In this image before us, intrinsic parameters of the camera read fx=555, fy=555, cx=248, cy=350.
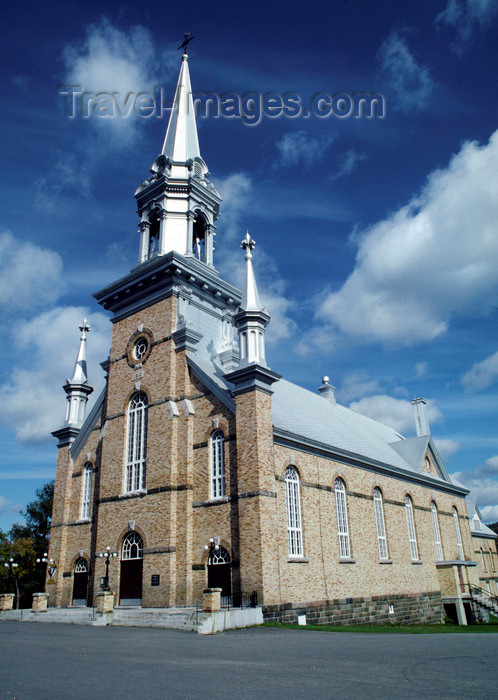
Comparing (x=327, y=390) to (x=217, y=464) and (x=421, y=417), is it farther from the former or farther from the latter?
(x=217, y=464)

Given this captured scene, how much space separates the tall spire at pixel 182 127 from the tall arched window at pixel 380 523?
21517 mm

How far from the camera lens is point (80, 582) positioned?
86.6 ft

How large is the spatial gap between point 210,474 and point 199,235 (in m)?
15.0

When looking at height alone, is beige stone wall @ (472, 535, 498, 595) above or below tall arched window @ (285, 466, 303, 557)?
below

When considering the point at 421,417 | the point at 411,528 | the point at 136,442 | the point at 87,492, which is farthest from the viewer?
the point at 421,417

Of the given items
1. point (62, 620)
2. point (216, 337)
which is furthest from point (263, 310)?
point (62, 620)

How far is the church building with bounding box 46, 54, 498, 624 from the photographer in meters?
21.5

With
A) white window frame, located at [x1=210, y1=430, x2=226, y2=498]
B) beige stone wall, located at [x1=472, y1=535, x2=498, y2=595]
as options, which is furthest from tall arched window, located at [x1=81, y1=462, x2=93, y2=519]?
beige stone wall, located at [x1=472, y1=535, x2=498, y2=595]

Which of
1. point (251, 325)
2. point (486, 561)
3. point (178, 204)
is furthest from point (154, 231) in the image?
point (486, 561)

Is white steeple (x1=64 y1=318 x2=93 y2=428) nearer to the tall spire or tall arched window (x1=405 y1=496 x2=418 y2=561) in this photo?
the tall spire

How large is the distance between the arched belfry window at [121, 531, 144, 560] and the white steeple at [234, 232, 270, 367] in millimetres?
9045

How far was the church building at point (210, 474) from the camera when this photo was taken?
846 inches

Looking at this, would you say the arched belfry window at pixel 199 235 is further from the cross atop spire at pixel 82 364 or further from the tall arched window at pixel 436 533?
the tall arched window at pixel 436 533

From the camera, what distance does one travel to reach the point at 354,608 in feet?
80.0
